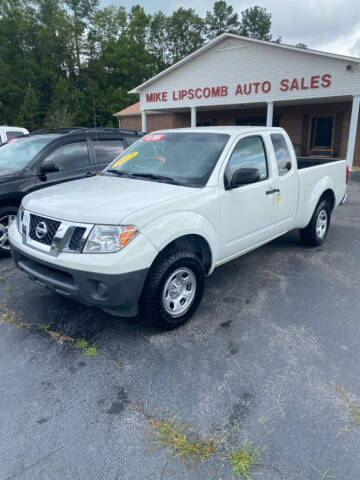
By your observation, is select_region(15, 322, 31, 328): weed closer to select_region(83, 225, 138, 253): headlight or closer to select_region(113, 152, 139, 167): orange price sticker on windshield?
select_region(83, 225, 138, 253): headlight

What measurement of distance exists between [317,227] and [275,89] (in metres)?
12.8

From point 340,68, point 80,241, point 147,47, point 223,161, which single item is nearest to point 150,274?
point 80,241

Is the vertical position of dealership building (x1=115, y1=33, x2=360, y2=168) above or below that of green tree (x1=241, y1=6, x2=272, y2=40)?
below

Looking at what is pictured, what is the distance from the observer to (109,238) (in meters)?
2.84

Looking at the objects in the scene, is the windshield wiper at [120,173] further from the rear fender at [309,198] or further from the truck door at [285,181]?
the rear fender at [309,198]

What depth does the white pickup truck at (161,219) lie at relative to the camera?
2854 millimetres

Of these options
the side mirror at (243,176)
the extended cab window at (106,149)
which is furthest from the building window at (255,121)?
the side mirror at (243,176)

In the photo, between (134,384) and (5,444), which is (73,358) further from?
(5,444)

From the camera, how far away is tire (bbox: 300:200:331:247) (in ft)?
18.4

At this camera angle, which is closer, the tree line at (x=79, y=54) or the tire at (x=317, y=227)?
the tire at (x=317, y=227)

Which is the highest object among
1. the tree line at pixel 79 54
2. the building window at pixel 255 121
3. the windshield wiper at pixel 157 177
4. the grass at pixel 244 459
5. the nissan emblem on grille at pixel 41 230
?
the tree line at pixel 79 54

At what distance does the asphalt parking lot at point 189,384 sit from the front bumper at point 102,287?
1.61ft

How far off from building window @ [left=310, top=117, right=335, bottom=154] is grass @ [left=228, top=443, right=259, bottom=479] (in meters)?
19.4

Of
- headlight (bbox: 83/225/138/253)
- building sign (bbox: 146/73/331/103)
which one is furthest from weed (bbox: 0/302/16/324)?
building sign (bbox: 146/73/331/103)
